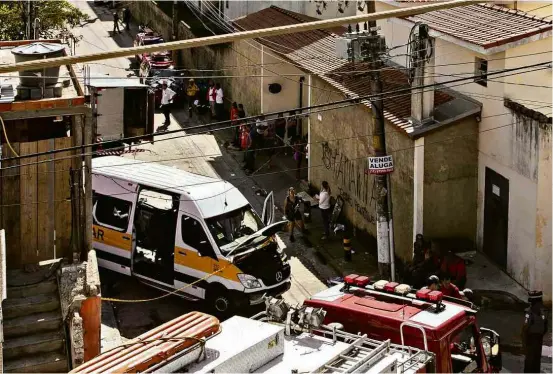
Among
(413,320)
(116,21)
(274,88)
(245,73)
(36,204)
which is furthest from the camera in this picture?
(116,21)

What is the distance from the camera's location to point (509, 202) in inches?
800

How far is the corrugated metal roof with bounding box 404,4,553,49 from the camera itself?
20188 mm

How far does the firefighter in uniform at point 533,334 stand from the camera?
53.7ft

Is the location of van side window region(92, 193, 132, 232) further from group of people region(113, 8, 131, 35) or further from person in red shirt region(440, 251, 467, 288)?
group of people region(113, 8, 131, 35)

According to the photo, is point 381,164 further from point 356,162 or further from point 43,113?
point 43,113

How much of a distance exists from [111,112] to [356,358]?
1041 cm

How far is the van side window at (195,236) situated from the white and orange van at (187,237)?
0.06ft

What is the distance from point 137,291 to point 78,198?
13.7 ft

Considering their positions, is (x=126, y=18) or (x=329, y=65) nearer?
(x=329, y=65)

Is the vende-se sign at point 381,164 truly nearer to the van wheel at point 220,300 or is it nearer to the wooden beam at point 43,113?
the van wheel at point 220,300

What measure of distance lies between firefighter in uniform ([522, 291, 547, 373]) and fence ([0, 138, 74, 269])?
761 centimetres

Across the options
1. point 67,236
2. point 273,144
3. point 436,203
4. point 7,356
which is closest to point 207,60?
point 273,144

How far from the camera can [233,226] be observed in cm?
1953

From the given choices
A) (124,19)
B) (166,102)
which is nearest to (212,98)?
(166,102)
